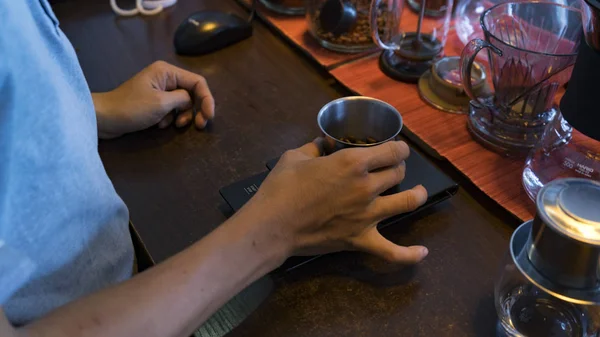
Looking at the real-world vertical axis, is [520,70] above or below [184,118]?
above

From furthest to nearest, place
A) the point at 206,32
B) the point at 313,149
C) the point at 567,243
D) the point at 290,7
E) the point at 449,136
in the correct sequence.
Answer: the point at 290,7, the point at 206,32, the point at 449,136, the point at 313,149, the point at 567,243

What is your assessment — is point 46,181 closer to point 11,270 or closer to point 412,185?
point 11,270

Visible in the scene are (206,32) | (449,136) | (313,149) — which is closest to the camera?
(313,149)

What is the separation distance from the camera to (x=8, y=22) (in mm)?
508

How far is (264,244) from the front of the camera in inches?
23.7

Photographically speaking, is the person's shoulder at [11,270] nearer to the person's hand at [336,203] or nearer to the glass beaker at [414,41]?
the person's hand at [336,203]

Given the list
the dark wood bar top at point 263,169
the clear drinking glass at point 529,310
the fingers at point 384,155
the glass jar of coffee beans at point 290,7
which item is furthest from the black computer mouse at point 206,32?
the clear drinking glass at point 529,310

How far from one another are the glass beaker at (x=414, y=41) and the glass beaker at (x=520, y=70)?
166mm

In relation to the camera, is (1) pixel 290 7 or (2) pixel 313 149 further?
(1) pixel 290 7

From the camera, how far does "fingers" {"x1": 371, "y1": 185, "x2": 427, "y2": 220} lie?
657mm

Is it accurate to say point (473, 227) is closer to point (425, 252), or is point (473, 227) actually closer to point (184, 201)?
point (425, 252)

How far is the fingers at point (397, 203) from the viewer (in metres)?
0.66

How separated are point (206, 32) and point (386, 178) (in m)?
0.55

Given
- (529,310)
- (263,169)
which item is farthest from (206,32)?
(529,310)
